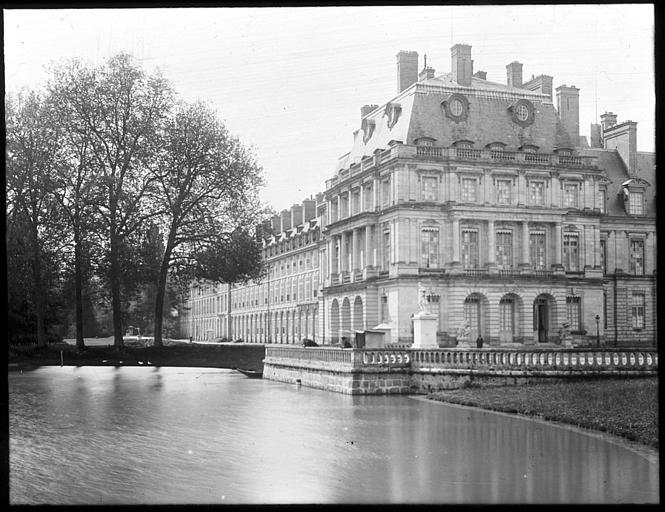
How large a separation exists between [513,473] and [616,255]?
1486 cm

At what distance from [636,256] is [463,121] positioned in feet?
37.4

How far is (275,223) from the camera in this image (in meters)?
28.8

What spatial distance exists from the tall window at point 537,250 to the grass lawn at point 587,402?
646cm

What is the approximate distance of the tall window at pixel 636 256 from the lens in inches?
917

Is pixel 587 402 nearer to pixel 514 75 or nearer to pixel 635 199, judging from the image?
pixel 635 199

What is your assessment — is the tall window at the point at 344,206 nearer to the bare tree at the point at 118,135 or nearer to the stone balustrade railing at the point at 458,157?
the stone balustrade railing at the point at 458,157

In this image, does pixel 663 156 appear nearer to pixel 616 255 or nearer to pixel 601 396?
pixel 601 396

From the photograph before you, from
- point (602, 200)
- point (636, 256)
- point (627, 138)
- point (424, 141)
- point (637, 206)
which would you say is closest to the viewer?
point (627, 138)

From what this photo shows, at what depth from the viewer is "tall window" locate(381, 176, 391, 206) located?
102 ft

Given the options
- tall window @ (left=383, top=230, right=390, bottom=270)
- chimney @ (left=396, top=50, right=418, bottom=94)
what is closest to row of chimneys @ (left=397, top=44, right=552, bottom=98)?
chimney @ (left=396, top=50, right=418, bottom=94)

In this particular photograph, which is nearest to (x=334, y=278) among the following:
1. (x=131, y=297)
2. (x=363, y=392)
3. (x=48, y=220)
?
(x=363, y=392)

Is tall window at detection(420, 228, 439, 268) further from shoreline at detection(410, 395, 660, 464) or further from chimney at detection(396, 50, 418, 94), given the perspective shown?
shoreline at detection(410, 395, 660, 464)

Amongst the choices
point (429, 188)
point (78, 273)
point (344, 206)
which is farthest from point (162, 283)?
point (429, 188)

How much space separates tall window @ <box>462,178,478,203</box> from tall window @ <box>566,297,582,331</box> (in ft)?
19.7
